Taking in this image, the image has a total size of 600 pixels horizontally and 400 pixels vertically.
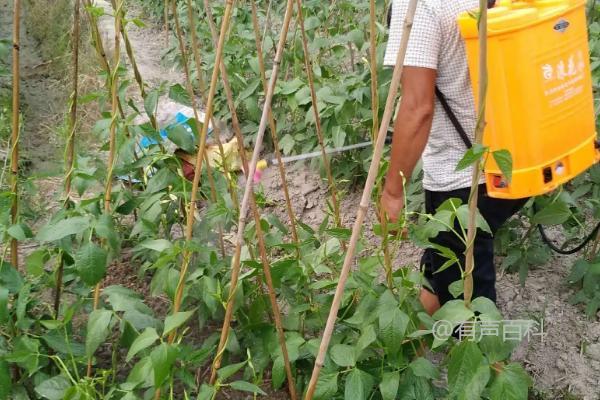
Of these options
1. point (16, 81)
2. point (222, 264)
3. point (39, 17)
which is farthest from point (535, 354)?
point (39, 17)

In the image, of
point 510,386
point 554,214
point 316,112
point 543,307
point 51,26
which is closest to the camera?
point 510,386

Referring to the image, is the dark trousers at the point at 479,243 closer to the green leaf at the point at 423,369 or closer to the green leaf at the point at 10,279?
the green leaf at the point at 423,369

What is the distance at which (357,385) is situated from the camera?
129 cm

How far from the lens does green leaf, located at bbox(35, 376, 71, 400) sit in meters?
1.34

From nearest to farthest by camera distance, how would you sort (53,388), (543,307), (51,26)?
(53,388)
(543,307)
(51,26)

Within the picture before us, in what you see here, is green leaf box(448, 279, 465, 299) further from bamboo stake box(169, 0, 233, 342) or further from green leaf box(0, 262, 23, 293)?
green leaf box(0, 262, 23, 293)

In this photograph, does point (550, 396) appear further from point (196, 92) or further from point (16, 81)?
point (196, 92)

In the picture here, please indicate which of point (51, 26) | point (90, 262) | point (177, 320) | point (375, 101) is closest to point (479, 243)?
point (375, 101)

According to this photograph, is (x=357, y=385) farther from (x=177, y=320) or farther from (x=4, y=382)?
(x=4, y=382)

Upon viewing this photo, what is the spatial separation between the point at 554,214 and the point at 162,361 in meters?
1.19

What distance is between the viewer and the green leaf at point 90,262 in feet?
4.34

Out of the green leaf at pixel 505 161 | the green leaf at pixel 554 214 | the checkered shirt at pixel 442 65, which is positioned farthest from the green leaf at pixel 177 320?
the green leaf at pixel 554 214

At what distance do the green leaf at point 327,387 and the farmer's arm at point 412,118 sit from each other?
1.38 ft

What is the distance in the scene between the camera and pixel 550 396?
179 centimetres
